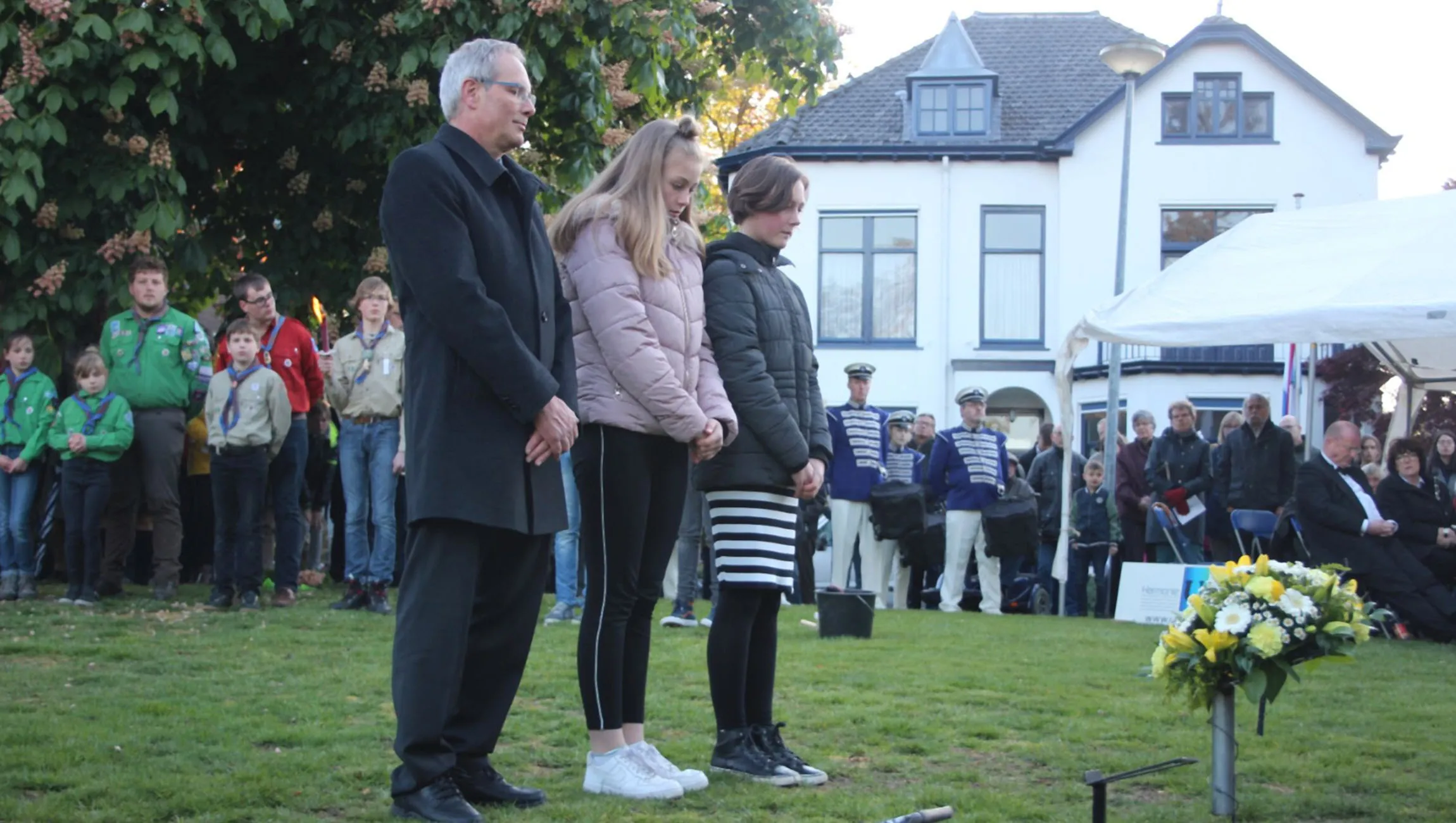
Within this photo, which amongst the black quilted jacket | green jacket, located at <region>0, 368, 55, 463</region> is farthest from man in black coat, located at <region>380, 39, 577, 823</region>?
green jacket, located at <region>0, 368, 55, 463</region>

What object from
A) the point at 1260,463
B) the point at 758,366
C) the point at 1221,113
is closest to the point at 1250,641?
the point at 758,366

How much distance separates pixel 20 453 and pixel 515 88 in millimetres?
7174

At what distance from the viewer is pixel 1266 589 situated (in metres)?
4.70

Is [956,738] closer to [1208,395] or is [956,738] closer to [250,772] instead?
[250,772]

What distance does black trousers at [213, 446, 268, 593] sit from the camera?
9.53m

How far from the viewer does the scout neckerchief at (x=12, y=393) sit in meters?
10.2

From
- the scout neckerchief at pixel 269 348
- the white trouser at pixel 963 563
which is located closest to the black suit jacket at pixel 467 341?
the scout neckerchief at pixel 269 348

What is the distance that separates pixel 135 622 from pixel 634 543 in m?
5.12

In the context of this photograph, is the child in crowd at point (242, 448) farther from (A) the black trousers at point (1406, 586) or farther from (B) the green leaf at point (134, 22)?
(A) the black trousers at point (1406, 586)

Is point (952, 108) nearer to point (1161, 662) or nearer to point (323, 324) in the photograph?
point (323, 324)

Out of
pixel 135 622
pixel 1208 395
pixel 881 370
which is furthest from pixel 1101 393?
pixel 135 622

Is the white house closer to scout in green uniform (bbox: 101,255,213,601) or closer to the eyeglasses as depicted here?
scout in green uniform (bbox: 101,255,213,601)

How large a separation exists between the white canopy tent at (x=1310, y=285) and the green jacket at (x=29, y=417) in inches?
266

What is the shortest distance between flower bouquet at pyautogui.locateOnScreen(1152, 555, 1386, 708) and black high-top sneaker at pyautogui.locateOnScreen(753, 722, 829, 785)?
3.61 feet
